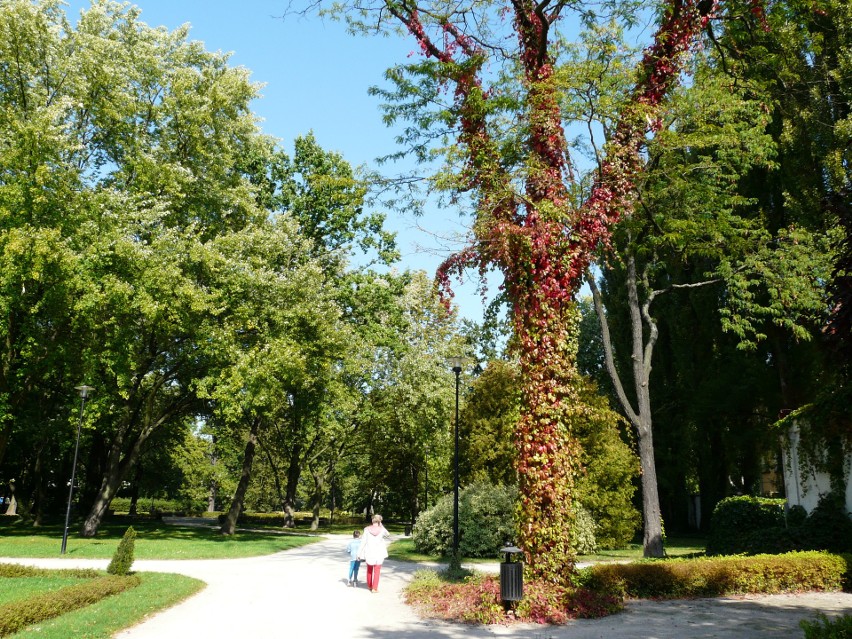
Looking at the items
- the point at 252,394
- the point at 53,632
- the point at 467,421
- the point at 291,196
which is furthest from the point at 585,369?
the point at 53,632

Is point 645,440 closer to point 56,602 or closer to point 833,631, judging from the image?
point 833,631

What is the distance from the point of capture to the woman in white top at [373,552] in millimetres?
12453

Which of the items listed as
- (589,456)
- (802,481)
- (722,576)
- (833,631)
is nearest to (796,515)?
(802,481)

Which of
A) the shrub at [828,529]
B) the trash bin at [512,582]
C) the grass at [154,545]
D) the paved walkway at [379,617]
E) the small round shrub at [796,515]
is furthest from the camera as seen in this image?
the grass at [154,545]

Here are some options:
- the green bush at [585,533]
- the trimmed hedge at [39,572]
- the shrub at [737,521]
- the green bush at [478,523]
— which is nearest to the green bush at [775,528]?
the shrub at [737,521]

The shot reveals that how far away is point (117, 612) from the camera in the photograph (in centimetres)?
885

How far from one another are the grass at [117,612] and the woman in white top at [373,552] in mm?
3446

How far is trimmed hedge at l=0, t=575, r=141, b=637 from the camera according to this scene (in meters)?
7.55

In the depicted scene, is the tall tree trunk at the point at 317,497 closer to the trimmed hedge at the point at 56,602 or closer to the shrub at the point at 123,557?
the shrub at the point at 123,557

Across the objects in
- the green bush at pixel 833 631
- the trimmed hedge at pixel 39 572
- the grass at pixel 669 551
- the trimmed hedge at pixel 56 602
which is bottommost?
the grass at pixel 669 551

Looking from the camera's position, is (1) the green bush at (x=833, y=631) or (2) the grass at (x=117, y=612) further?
(2) the grass at (x=117, y=612)

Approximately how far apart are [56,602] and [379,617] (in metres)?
4.90

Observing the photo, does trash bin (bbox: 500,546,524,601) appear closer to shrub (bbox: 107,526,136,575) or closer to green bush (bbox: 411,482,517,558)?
shrub (bbox: 107,526,136,575)

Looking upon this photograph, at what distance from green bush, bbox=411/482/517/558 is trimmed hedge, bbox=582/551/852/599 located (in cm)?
783
